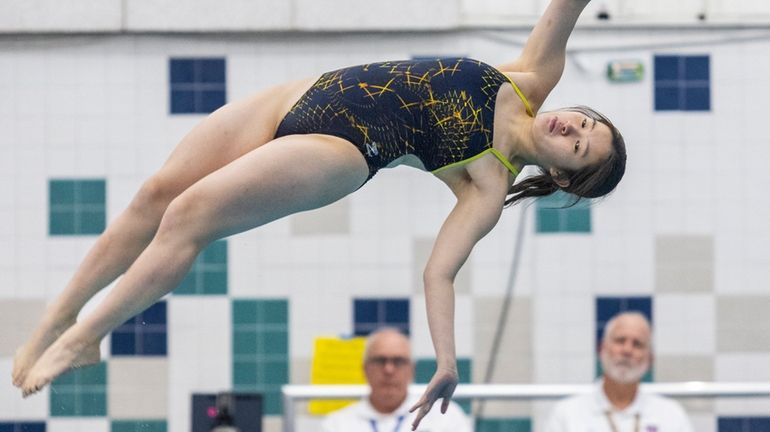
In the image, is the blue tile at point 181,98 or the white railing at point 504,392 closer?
the white railing at point 504,392

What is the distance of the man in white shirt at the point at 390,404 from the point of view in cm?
576

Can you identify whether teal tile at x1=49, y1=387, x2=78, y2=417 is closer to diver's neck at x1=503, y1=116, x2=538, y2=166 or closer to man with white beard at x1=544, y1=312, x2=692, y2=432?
man with white beard at x1=544, y1=312, x2=692, y2=432

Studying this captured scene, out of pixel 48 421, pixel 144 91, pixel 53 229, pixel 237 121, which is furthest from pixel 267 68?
pixel 237 121

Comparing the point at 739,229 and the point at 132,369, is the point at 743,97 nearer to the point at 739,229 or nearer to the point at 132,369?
the point at 739,229

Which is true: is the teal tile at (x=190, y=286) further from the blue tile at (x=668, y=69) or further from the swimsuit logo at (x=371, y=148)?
the swimsuit logo at (x=371, y=148)

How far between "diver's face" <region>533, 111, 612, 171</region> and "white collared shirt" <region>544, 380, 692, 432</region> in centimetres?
138

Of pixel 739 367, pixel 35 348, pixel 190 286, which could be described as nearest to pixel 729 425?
pixel 739 367

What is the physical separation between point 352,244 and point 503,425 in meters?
1.05

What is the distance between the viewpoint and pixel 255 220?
14.7 feet

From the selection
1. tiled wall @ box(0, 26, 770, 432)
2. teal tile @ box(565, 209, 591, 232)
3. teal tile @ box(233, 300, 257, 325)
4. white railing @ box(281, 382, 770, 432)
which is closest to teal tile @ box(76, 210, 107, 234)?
tiled wall @ box(0, 26, 770, 432)

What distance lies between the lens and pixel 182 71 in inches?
276

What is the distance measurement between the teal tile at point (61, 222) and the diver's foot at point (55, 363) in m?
2.58

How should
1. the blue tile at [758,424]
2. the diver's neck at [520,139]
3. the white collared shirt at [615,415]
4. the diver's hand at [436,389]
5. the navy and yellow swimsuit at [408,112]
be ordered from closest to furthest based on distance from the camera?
the diver's hand at [436,389] < the navy and yellow swimsuit at [408,112] < the diver's neck at [520,139] < the white collared shirt at [615,415] < the blue tile at [758,424]

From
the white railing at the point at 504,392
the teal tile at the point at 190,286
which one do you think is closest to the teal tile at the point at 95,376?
the teal tile at the point at 190,286
